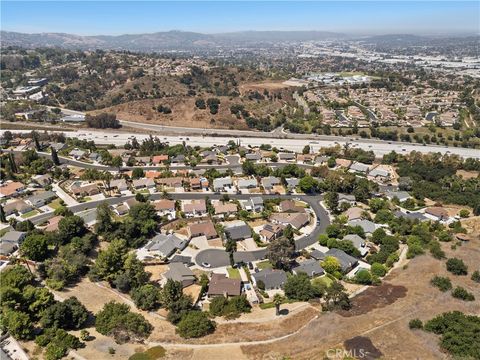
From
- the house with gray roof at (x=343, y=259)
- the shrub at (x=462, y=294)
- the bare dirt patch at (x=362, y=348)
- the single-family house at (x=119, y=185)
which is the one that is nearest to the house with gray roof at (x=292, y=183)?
the house with gray roof at (x=343, y=259)

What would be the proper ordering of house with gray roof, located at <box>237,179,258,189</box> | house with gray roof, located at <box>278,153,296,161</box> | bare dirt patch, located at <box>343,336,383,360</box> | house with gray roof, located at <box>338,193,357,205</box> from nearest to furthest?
bare dirt patch, located at <box>343,336,383,360</box>
house with gray roof, located at <box>338,193,357,205</box>
house with gray roof, located at <box>237,179,258,189</box>
house with gray roof, located at <box>278,153,296,161</box>

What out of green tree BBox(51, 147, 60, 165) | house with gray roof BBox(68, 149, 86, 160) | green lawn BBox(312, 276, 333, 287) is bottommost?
green lawn BBox(312, 276, 333, 287)

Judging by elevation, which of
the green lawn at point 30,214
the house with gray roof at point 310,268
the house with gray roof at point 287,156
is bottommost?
the house with gray roof at point 310,268

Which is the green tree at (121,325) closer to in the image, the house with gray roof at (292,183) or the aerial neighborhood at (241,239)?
the aerial neighborhood at (241,239)

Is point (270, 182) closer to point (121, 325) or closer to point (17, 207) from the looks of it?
point (121, 325)

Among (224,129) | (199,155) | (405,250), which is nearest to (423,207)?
(405,250)

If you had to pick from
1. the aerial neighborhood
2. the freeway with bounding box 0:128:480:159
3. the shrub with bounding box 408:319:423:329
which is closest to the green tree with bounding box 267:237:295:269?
the aerial neighborhood

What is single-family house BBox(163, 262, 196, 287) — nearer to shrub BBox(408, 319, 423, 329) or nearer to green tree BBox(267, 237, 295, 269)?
green tree BBox(267, 237, 295, 269)

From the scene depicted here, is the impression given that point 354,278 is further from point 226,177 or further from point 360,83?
point 360,83
